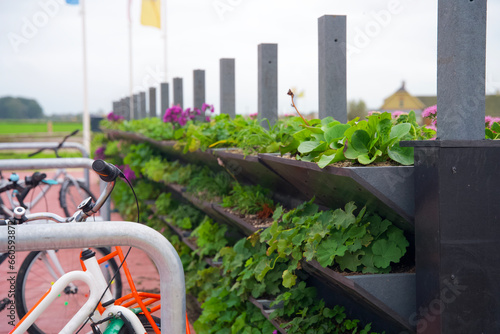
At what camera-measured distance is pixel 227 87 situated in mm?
4484

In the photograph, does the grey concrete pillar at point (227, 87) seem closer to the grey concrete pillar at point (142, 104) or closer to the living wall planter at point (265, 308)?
the living wall planter at point (265, 308)

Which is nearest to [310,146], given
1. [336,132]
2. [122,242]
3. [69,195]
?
[336,132]

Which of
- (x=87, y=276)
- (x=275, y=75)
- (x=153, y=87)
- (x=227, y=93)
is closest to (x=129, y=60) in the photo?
(x=153, y=87)

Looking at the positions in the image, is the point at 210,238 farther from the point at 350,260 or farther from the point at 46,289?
the point at 350,260

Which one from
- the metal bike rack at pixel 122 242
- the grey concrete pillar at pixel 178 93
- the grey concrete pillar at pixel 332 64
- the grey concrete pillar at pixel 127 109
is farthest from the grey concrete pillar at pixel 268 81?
the grey concrete pillar at pixel 127 109

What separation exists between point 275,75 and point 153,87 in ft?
18.9

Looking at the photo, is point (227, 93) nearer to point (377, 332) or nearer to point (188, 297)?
point (188, 297)

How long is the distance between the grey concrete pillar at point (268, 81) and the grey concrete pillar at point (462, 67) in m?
1.72

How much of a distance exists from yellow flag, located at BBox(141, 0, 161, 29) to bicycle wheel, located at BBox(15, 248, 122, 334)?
1227 centimetres

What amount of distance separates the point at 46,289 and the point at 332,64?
6.47 feet

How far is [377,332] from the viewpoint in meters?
2.13

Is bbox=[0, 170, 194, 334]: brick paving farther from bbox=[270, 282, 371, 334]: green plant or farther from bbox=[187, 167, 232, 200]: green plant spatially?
bbox=[187, 167, 232, 200]: green plant

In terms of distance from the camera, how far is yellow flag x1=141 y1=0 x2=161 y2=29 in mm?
15570

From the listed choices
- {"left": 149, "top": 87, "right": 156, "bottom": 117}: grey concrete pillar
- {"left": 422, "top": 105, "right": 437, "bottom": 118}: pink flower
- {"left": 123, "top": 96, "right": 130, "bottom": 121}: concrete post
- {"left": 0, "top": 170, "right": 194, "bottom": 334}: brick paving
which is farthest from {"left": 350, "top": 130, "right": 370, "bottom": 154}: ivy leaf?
{"left": 123, "top": 96, "right": 130, "bottom": 121}: concrete post
